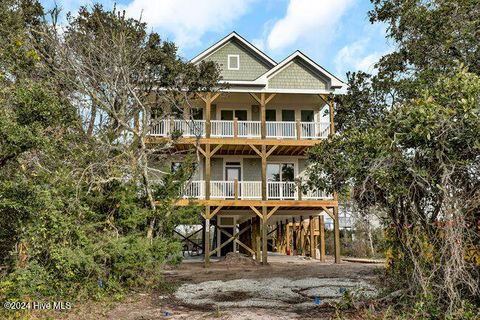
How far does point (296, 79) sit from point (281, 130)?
2.74 meters

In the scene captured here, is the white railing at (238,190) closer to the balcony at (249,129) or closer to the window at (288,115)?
the balcony at (249,129)

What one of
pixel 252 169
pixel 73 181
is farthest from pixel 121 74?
pixel 252 169

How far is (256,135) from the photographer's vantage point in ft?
68.8

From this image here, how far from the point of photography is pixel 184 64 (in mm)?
15227

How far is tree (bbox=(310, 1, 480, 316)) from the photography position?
20.3ft

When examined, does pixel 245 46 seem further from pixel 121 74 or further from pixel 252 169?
pixel 121 74

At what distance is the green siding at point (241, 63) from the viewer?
22094 millimetres

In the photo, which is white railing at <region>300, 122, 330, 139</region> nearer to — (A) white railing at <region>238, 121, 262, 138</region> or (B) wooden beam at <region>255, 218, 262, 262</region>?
(A) white railing at <region>238, 121, 262, 138</region>

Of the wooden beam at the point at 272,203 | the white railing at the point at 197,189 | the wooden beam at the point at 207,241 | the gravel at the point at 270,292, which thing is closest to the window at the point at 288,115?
the wooden beam at the point at 272,203

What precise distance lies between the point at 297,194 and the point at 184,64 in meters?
8.65

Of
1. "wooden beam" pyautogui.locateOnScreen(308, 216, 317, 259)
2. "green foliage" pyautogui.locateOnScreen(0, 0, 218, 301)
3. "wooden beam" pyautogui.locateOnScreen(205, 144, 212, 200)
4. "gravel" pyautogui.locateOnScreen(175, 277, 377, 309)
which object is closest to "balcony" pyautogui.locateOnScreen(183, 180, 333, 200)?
"wooden beam" pyautogui.locateOnScreen(205, 144, 212, 200)

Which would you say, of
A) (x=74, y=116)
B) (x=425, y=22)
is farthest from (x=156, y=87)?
(x=425, y=22)

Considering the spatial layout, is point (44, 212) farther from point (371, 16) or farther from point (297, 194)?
point (297, 194)

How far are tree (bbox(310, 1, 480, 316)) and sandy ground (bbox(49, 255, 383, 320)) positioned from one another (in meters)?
1.80
